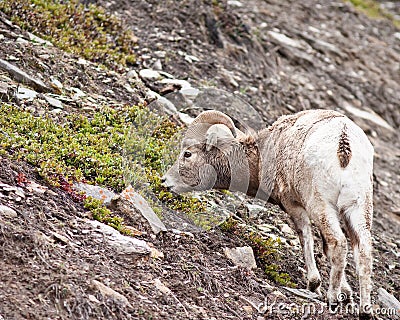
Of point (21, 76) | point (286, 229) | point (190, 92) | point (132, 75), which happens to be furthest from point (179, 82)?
point (286, 229)

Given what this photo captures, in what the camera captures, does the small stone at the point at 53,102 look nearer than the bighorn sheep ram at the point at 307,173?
No

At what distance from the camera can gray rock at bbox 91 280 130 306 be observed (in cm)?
618

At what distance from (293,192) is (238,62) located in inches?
303

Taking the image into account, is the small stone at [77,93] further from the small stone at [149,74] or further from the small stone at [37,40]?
the small stone at [149,74]

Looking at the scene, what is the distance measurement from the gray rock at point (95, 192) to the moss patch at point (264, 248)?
2.04m

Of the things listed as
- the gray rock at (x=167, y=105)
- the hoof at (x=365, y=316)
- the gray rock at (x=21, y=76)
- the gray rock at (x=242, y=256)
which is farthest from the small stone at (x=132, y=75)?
the hoof at (x=365, y=316)

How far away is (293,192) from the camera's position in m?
8.88

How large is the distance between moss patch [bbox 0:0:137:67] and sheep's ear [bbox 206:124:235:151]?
3.65 metres

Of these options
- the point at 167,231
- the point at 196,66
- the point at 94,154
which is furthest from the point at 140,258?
the point at 196,66

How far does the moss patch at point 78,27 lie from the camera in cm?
1247

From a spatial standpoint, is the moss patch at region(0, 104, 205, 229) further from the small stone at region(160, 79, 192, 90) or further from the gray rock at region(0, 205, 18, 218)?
the small stone at region(160, 79, 192, 90)

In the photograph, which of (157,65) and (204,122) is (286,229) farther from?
(157,65)

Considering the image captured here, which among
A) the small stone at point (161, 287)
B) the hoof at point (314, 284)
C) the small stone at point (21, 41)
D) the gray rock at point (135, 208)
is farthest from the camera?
the small stone at point (21, 41)

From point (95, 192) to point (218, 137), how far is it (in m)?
2.74
